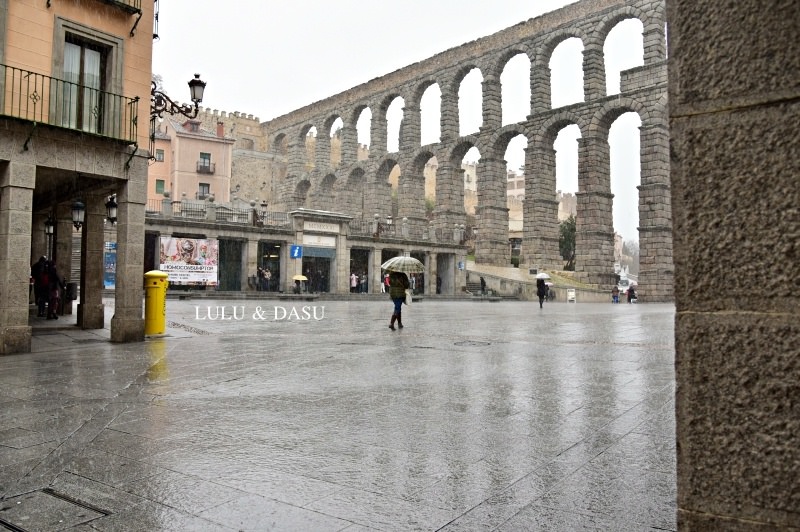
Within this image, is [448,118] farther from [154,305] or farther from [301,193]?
[154,305]

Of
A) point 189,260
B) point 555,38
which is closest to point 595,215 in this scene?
point 555,38

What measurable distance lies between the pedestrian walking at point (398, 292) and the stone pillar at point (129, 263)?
5.09 m

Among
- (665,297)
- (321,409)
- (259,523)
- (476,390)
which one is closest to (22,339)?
(321,409)

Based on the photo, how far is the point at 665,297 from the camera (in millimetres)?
Result: 36281

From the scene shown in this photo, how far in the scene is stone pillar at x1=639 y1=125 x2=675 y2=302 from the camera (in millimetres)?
36500

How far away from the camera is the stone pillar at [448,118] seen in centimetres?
5047

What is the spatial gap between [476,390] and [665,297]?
34429 millimetres

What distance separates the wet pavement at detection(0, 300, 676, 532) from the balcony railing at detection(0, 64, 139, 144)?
406 cm

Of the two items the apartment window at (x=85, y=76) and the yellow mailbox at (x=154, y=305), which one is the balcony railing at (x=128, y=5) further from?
the yellow mailbox at (x=154, y=305)

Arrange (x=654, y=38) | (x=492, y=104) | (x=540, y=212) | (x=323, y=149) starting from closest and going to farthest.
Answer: (x=654, y=38), (x=540, y=212), (x=492, y=104), (x=323, y=149)

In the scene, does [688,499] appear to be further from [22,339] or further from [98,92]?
[98,92]

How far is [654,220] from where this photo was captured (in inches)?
1467

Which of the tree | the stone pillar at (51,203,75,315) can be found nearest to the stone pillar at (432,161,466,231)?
the tree

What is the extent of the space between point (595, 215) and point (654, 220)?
450 centimetres
